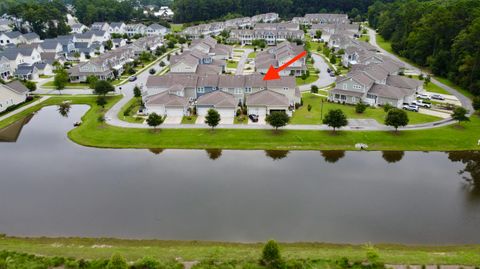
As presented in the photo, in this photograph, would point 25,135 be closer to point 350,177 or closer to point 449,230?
point 350,177

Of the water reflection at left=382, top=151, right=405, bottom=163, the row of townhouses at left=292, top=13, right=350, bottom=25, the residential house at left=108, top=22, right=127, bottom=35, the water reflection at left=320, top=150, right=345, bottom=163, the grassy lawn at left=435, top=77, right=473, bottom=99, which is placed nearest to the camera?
the water reflection at left=382, top=151, right=405, bottom=163

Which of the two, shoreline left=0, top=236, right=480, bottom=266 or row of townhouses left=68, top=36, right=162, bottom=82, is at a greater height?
row of townhouses left=68, top=36, right=162, bottom=82

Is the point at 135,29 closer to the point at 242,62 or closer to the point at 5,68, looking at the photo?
the point at 5,68

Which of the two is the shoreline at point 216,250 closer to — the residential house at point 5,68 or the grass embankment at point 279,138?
the grass embankment at point 279,138

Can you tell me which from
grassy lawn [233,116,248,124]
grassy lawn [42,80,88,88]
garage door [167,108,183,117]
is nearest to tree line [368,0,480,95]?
grassy lawn [233,116,248,124]

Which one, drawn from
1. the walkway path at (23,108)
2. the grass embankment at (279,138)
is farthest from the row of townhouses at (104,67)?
the grass embankment at (279,138)

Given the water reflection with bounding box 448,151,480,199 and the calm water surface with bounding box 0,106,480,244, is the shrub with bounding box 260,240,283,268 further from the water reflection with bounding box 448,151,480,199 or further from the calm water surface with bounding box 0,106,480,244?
the water reflection with bounding box 448,151,480,199

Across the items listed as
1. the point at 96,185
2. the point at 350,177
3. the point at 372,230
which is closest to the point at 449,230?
the point at 372,230

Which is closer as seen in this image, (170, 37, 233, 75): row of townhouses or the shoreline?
the shoreline
